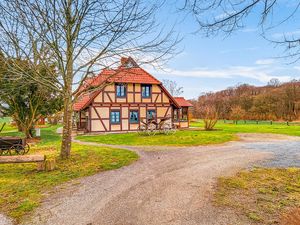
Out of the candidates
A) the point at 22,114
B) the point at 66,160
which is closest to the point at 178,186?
the point at 66,160

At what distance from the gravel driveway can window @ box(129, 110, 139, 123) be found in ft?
46.6

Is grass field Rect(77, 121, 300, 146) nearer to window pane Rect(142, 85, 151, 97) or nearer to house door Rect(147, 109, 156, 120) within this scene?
house door Rect(147, 109, 156, 120)

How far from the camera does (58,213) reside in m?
4.00

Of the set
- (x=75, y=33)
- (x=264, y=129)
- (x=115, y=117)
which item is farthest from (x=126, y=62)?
(x=264, y=129)

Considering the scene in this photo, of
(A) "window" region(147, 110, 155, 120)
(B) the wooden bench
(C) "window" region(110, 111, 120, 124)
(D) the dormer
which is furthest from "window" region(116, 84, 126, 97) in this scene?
(B) the wooden bench

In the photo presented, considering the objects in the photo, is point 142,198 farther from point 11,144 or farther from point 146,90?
point 146,90

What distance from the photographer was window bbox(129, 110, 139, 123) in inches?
853

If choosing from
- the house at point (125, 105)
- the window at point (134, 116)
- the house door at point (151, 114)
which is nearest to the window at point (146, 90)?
the house at point (125, 105)

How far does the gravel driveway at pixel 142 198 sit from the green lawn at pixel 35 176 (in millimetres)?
355

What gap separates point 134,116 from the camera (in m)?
21.9

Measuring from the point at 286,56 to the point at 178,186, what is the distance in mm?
3485

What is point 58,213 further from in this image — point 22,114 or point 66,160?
point 22,114

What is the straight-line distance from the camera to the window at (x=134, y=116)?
853 inches

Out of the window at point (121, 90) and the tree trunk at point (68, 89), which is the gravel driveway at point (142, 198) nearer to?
the tree trunk at point (68, 89)
